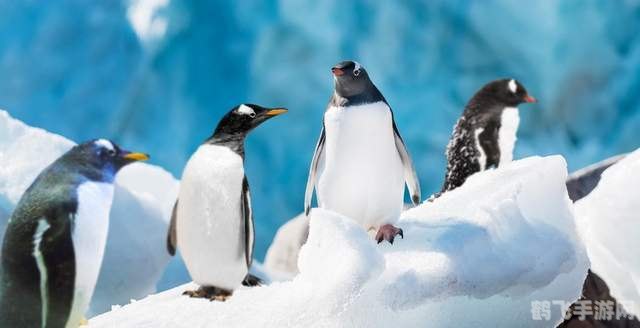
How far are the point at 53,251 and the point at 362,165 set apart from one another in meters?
0.61

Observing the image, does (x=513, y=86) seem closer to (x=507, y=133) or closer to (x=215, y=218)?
(x=507, y=133)

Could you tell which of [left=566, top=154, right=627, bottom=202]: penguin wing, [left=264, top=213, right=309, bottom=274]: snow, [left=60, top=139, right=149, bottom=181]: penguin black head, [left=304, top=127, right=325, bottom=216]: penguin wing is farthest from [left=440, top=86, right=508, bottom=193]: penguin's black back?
[left=60, top=139, right=149, bottom=181]: penguin black head

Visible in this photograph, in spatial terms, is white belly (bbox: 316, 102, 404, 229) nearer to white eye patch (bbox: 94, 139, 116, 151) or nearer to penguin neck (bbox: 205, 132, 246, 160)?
penguin neck (bbox: 205, 132, 246, 160)

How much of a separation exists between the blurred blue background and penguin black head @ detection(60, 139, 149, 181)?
9.18 feet

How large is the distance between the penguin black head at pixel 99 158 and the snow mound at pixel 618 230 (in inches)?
44.9

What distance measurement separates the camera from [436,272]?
1.34 meters

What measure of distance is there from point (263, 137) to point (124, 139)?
100 cm

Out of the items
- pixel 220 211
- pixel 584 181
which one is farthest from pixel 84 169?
pixel 584 181

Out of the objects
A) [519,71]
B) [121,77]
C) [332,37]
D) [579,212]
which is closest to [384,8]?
[332,37]

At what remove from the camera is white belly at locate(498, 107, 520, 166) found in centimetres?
278

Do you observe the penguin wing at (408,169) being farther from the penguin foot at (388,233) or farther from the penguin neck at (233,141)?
the penguin neck at (233,141)

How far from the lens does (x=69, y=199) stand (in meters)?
1.24

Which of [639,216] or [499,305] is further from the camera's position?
[639,216]

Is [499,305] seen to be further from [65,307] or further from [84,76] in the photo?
[84,76]
